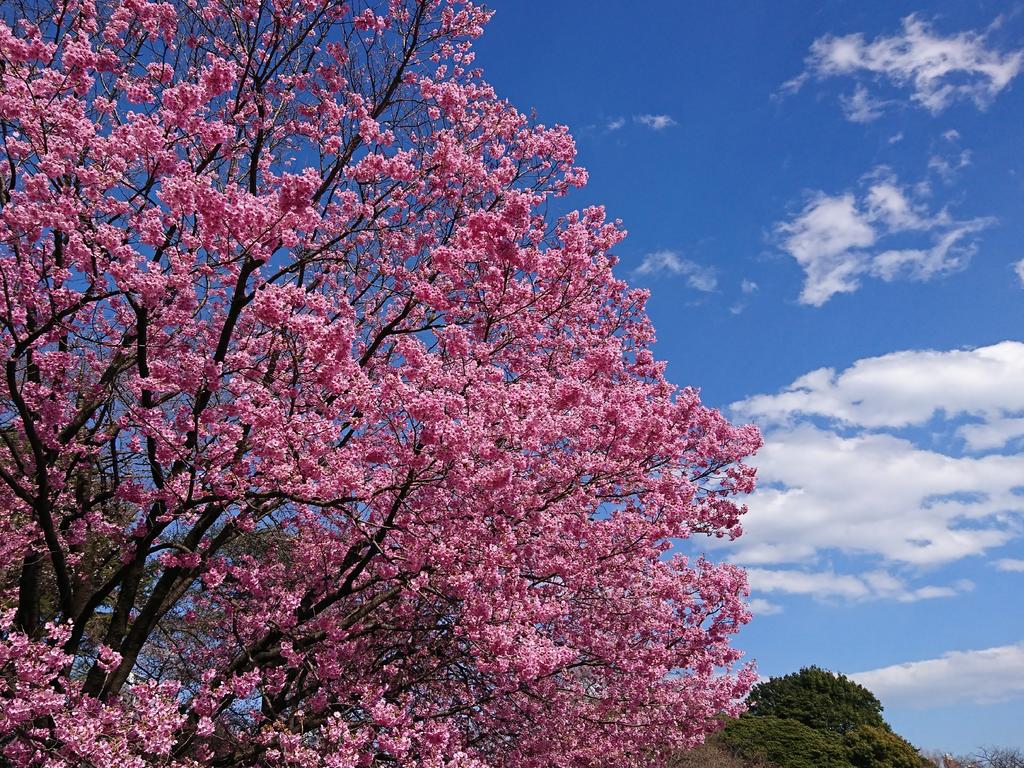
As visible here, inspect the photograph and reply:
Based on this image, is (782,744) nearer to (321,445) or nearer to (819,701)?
(819,701)

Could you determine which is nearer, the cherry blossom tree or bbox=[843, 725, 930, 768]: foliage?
the cherry blossom tree

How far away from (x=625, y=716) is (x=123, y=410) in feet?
28.1

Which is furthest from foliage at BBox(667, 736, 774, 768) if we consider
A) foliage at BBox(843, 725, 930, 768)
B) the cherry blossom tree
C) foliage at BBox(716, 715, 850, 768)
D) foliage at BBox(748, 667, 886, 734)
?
the cherry blossom tree

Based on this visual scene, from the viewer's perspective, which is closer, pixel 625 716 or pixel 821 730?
pixel 625 716

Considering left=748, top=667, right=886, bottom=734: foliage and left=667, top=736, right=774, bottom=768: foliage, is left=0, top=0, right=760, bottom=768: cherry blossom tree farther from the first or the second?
left=748, top=667, right=886, bottom=734: foliage

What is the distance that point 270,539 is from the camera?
425 inches

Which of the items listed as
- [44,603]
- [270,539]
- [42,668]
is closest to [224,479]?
[42,668]

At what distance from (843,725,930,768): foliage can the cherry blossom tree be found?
3615cm

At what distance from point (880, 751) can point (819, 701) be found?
8371mm

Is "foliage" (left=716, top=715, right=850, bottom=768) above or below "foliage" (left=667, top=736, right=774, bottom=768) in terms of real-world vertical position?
above

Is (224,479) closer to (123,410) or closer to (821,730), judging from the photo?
(123,410)

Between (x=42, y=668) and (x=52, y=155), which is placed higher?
(x=52, y=155)

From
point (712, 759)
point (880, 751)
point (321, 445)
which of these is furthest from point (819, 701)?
point (321, 445)

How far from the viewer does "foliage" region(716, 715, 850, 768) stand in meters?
40.6
